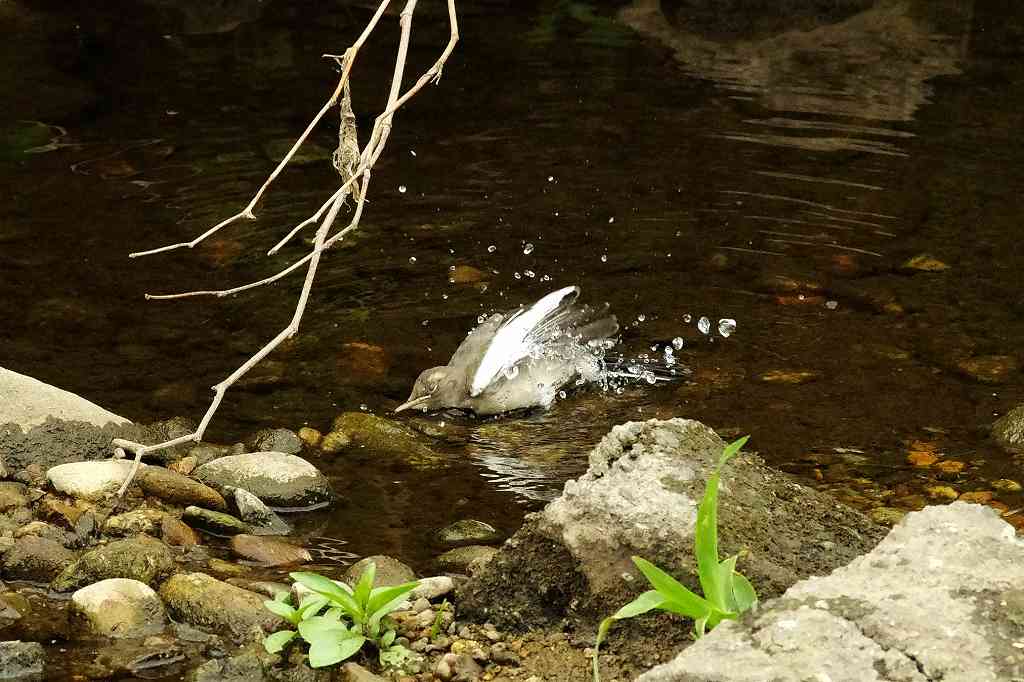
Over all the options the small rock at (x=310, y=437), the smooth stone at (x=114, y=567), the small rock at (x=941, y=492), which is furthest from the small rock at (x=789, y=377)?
the smooth stone at (x=114, y=567)

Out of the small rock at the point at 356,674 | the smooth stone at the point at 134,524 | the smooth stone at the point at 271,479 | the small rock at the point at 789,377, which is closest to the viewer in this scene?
the small rock at the point at 356,674

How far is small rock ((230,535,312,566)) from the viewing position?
3811mm

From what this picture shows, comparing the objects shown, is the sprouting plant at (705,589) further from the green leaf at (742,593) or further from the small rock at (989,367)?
the small rock at (989,367)

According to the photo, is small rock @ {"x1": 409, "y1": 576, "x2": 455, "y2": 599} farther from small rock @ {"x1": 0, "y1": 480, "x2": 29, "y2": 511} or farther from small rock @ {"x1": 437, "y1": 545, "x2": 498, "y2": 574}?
small rock @ {"x1": 0, "y1": 480, "x2": 29, "y2": 511}

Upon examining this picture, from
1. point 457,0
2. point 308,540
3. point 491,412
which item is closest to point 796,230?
point 491,412

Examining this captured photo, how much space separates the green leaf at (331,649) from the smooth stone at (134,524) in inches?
38.1

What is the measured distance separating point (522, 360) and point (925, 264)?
2378 millimetres

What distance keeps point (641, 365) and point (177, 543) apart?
234cm

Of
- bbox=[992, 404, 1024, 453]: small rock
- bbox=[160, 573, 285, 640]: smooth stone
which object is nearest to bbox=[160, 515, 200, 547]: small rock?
bbox=[160, 573, 285, 640]: smooth stone

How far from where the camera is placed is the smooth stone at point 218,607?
3250 millimetres

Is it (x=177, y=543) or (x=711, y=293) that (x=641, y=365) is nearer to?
(x=711, y=293)

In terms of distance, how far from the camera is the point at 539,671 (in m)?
2.97

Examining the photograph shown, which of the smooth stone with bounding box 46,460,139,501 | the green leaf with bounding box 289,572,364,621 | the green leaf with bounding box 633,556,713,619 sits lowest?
the smooth stone with bounding box 46,460,139,501

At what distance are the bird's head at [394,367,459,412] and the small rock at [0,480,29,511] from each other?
1.54m
